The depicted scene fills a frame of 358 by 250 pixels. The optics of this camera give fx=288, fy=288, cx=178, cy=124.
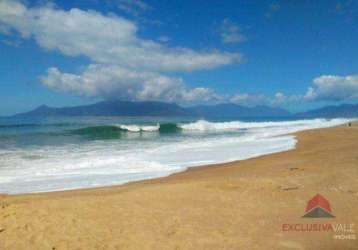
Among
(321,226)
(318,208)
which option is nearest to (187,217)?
(321,226)

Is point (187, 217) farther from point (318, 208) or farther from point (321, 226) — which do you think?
point (318, 208)

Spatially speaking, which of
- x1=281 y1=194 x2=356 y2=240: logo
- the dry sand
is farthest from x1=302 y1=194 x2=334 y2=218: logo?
the dry sand

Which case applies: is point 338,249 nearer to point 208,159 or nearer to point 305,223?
point 305,223

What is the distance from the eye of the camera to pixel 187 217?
573cm

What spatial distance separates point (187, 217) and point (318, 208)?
9.14ft

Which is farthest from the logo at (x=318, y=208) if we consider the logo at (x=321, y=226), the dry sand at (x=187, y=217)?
the dry sand at (x=187, y=217)

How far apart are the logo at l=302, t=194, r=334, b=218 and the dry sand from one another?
0.42 feet

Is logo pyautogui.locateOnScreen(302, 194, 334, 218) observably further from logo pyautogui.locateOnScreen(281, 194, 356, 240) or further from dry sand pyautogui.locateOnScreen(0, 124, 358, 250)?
dry sand pyautogui.locateOnScreen(0, 124, 358, 250)

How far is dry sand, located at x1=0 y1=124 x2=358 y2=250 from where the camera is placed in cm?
468

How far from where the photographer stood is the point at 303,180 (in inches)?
320

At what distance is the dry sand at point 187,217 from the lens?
468cm

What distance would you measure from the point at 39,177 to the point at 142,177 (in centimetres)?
368

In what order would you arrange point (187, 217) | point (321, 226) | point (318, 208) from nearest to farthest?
point (321, 226)
point (187, 217)
point (318, 208)

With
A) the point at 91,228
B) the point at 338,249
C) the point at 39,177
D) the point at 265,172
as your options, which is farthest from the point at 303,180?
the point at 39,177
